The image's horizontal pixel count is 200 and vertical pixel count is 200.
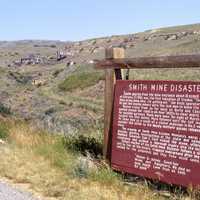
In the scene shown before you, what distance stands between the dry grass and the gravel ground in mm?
268

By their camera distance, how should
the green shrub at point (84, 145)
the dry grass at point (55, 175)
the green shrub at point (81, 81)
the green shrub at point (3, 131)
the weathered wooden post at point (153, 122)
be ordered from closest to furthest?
the weathered wooden post at point (153, 122) → the dry grass at point (55, 175) → the green shrub at point (84, 145) → the green shrub at point (3, 131) → the green shrub at point (81, 81)

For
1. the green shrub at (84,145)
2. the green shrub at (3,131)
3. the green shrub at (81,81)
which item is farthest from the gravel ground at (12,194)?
the green shrub at (81,81)

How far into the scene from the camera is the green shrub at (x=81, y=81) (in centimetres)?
5172

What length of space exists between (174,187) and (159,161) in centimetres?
43

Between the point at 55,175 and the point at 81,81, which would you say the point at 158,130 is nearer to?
the point at 55,175

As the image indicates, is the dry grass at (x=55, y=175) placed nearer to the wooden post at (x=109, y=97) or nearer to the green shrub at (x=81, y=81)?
the wooden post at (x=109, y=97)

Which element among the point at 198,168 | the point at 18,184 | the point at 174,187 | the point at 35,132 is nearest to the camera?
the point at 198,168

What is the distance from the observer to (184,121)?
8234 mm

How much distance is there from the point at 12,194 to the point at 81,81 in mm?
45248

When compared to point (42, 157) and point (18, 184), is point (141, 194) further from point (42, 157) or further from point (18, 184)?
point (42, 157)

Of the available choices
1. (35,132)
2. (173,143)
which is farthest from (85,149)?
(173,143)

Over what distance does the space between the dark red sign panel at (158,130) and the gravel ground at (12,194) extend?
71.5 inches

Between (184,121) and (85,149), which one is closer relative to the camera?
(184,121)

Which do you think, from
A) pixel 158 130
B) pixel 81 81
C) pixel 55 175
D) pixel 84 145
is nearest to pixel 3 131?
pixel 84 145
